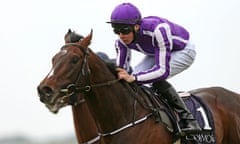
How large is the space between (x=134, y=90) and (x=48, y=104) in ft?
3.60

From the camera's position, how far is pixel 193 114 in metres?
8.59

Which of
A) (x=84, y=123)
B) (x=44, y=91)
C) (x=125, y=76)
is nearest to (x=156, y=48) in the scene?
(x=125, y=76)

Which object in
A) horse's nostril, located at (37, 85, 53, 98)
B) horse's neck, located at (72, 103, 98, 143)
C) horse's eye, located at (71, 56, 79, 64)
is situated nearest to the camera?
horse's nostril, located at (37, 85, 53, 98)

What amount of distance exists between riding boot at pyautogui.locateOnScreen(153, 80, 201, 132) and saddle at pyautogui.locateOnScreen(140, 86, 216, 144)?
0.18 feet

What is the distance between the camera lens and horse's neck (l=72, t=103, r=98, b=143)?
28.2 feet

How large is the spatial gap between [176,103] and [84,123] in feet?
3.35

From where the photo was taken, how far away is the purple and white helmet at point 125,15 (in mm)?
7961

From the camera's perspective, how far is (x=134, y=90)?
802cm

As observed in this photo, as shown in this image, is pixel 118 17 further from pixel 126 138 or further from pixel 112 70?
pixel 126 138

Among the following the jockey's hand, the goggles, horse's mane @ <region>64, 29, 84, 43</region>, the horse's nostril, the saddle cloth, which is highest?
horse's mane @ <region>64, 29, 84, 43</region>

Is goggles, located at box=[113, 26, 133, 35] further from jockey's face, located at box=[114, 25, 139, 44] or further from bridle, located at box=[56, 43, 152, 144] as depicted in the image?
bridle, located at box=[56, 43, 152, 144]

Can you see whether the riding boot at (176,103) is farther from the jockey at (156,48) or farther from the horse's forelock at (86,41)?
the horse's forelock at (86,41)

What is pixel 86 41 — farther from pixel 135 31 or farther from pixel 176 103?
pixel 176 103

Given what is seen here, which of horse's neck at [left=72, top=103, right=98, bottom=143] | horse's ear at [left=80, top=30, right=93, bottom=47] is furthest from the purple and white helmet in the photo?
horse's neck at [left=72, top=103, right=98, bottom=143]
